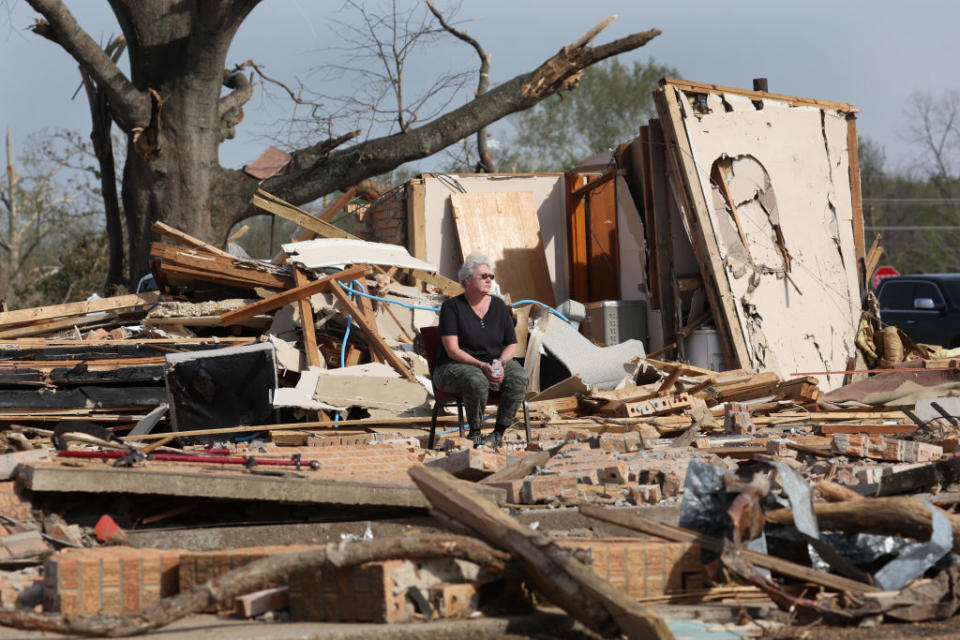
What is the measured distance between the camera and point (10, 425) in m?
9.52

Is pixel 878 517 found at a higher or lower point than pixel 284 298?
lower

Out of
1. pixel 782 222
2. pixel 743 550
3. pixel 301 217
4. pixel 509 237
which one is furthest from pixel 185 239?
pixel 743 550

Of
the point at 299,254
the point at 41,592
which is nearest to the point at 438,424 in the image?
the point at 299,254

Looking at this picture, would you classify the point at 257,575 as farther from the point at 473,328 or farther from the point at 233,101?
the point at 233,101

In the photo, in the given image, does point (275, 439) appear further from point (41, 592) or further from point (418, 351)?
point (41, 592)

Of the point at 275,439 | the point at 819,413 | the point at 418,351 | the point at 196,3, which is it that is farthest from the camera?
the point at 196,3

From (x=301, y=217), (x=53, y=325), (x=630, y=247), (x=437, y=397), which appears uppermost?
(x=301, y=217)

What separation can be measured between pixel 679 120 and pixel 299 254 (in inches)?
186

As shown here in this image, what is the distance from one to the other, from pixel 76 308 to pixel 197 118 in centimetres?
460

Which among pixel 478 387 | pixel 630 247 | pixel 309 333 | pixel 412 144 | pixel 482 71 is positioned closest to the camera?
pixel 478 387

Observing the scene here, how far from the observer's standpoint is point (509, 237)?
1577 centimetres

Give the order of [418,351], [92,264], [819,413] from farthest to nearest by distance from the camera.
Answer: [92,264] < [418,351] < [819,413]

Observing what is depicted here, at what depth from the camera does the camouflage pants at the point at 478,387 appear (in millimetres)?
8180

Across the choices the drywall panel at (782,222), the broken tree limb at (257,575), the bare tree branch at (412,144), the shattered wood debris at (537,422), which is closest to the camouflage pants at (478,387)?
the shattered wood debris at (537,422)
